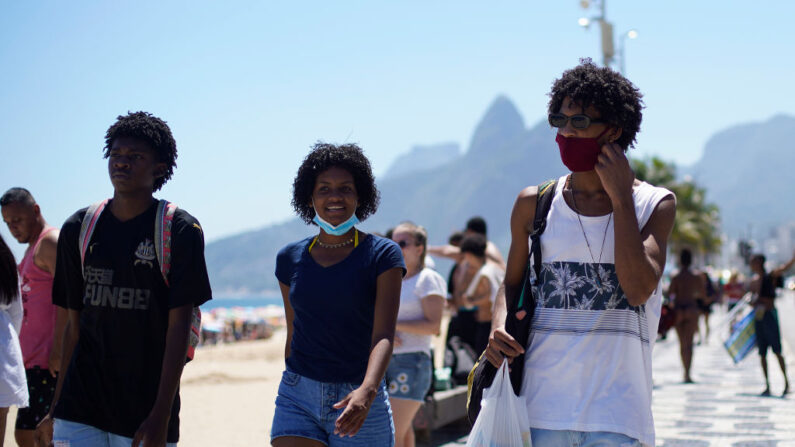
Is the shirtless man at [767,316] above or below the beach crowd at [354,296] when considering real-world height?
below

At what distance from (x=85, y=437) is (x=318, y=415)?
90 centimetres

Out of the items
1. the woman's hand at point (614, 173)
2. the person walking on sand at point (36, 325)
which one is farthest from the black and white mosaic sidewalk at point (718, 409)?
the woman's hand at point (614, 173)

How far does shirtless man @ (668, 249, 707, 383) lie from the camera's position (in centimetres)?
1349

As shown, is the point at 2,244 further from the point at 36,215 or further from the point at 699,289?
the point at 699,289

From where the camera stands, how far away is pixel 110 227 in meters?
3.44

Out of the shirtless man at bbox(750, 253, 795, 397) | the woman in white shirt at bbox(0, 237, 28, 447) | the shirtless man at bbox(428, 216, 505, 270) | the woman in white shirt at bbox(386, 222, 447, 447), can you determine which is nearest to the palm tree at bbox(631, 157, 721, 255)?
the shirtless man at bbox(750, 253, 795, 397)

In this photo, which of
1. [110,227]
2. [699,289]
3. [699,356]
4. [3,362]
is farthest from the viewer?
[699,356]

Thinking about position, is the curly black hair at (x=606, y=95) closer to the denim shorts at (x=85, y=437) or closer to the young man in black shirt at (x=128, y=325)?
the young man in black shirt at (x=128, y=325)

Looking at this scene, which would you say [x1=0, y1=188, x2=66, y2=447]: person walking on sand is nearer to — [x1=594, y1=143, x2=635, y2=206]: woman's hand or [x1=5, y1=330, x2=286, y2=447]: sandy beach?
[x1=5, y1=330, x2=286, y2=447]: sandy beach

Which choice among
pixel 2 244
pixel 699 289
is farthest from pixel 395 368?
pixel 699 289

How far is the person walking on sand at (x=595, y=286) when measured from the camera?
283 centimetres

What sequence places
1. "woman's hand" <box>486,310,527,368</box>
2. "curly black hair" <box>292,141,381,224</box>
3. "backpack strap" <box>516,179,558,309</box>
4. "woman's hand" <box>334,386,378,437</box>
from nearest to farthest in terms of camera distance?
"woman's hand" <box>486,310,527,368</box>
"backpack strap" <box>516,179,558,309</box>
"woman's hand" <box>334,386,378,437</box>
"curly black hair" <box>292,141,381,224</box>

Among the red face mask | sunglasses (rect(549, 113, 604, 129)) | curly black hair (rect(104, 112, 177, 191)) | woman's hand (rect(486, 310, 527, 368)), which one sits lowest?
woman's hand (rect(486, 310, 527, 368))

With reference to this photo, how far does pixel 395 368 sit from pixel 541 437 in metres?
2.77
